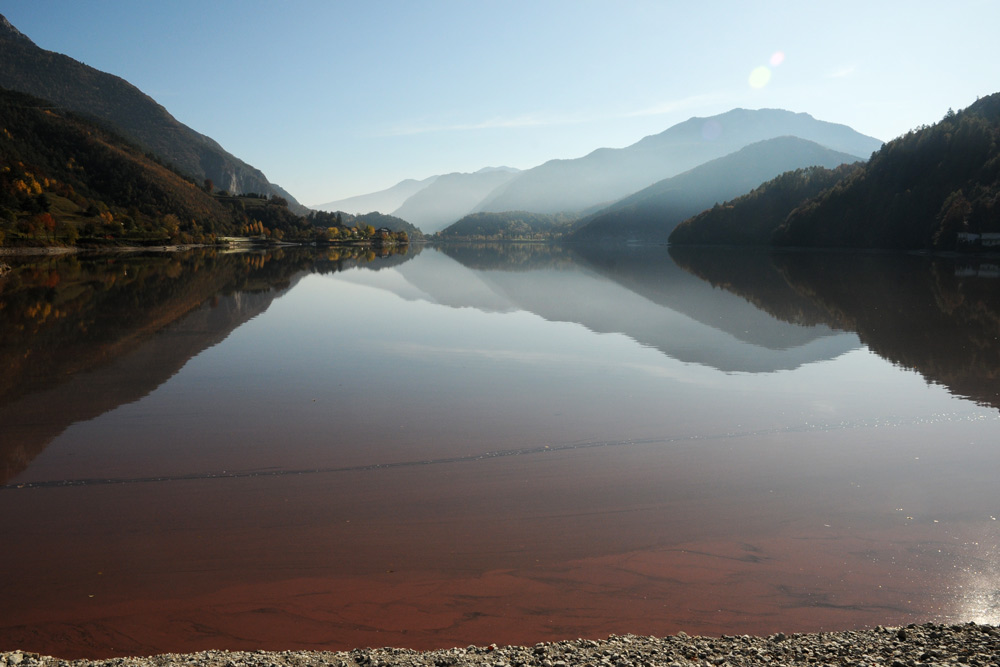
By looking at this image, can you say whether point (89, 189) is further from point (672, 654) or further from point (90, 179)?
point (672, 654)

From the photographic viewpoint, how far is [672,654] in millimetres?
5613

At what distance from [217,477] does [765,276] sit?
2241 inches

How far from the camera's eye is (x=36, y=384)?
54.4 ft

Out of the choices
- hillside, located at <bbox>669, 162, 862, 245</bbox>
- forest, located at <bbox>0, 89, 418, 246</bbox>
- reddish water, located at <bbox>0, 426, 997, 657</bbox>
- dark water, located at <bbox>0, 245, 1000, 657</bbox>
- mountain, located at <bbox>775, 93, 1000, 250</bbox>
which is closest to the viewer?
reddish water, located at <bbox>0, 426, 997, 657</bbox>

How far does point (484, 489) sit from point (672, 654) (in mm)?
4891

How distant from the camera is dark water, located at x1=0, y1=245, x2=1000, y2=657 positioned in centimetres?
687

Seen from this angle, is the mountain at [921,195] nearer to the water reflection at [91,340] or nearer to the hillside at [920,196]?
the hillside at [920,196]

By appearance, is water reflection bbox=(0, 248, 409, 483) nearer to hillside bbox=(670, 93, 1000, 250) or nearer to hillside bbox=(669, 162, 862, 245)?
hillside bbox=(670, 93, 1000, 250)

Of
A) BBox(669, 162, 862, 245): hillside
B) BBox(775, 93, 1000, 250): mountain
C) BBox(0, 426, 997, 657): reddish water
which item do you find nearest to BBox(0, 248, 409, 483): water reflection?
BBox(0, 426, 997, 657): reddish water

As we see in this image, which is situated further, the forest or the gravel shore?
the forest

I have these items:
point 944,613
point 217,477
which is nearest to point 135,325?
point 217,477

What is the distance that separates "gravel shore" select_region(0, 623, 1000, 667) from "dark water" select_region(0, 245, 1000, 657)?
0.60 m

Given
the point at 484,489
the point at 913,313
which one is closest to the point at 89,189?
the point at 913,313

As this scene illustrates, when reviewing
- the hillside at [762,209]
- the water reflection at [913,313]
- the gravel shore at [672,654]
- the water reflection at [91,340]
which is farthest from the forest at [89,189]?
the hillside at [762,209]
